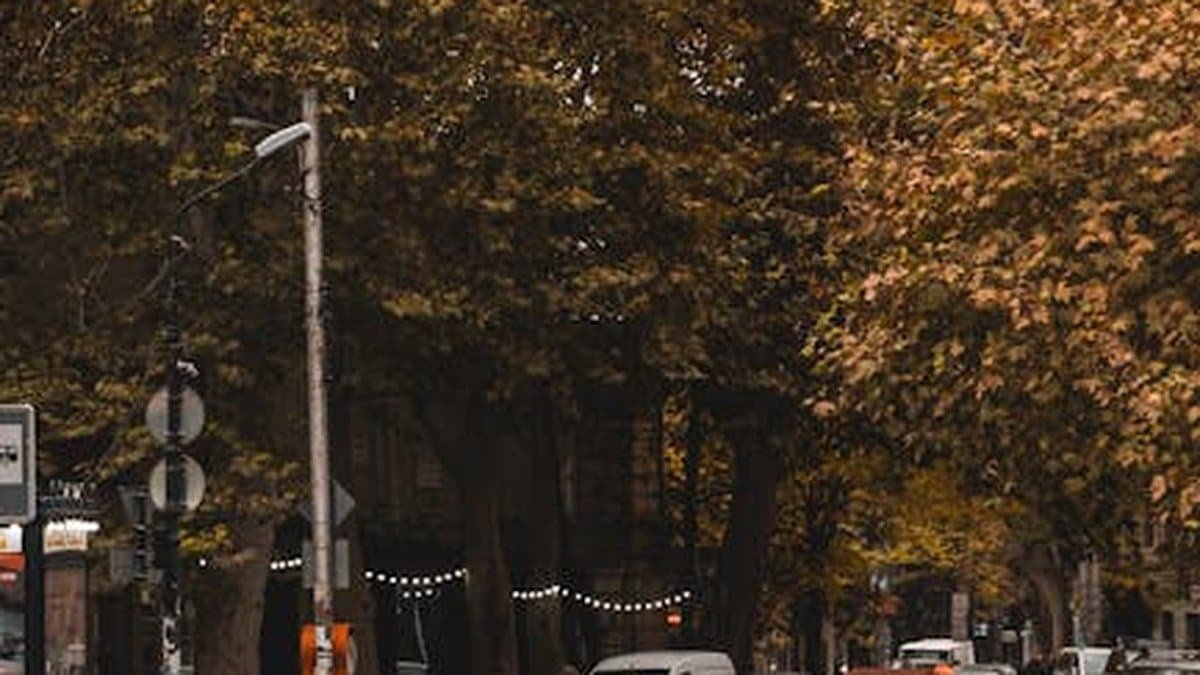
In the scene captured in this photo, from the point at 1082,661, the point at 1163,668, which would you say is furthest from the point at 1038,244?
the point at 1082,661

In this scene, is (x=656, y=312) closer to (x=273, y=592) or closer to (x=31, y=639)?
(x=31, y=639)

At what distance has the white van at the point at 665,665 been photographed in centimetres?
3816

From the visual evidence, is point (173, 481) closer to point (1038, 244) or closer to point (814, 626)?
point (1038, 244)

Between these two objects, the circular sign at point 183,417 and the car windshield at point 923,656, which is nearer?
the circular sign at point 183,417

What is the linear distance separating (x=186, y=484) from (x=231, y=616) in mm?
9492

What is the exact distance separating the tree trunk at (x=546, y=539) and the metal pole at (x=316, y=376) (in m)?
10.3

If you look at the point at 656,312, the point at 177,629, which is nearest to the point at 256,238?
the point at 656,312

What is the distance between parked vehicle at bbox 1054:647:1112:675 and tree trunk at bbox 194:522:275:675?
21661 millimetres

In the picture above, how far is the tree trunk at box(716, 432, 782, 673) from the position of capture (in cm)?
4772

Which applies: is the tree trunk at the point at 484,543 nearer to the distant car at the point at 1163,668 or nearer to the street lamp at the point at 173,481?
the distant car at the point at 1163,668

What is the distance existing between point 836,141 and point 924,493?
17474 millimetres

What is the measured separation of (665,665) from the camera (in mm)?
38125

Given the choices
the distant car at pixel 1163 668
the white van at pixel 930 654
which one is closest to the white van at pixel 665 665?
the distant car at pixel 1163 668

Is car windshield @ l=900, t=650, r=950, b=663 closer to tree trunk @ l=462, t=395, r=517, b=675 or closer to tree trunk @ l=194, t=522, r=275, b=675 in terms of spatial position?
tree trunk @ l=462, t=395, r=517, b=675
